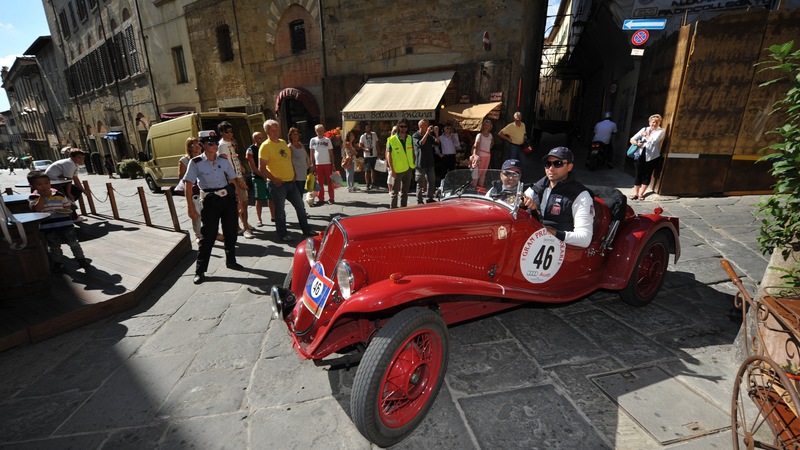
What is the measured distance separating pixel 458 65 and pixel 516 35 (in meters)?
1.70

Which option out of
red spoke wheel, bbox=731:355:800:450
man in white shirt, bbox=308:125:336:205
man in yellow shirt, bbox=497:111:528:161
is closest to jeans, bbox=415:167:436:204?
man in yellow shirt, bbox=497:111:528:161

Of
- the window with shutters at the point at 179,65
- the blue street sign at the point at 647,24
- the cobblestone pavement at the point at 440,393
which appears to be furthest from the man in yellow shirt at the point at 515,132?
the window with shutters at the point at 179,65

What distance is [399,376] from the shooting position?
2.16 m

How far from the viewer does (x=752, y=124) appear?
6.55m

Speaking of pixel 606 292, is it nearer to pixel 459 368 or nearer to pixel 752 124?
pixel 459 368

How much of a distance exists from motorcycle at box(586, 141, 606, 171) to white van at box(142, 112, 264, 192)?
389 inches

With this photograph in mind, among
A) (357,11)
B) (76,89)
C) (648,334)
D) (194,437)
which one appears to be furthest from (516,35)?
(76,89)

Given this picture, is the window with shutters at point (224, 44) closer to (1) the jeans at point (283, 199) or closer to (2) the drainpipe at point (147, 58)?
(2) the drainpipe at point (147, 58)

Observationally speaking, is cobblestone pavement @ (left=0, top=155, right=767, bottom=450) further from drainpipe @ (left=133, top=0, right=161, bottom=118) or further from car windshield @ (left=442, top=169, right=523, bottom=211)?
drainpipe @ (left=133, top=0, right=161, bottom=118)

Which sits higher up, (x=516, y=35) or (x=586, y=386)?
(x=516, y=35)

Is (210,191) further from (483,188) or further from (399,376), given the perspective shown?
(399,376)

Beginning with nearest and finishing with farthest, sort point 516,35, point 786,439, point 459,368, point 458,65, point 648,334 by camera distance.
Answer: point 786,439 → point 459,368 → point 648,334 → point 516,35 → point 458,65

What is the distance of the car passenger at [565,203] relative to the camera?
2.93 metres

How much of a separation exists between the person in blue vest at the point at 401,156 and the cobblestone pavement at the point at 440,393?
148 inches
